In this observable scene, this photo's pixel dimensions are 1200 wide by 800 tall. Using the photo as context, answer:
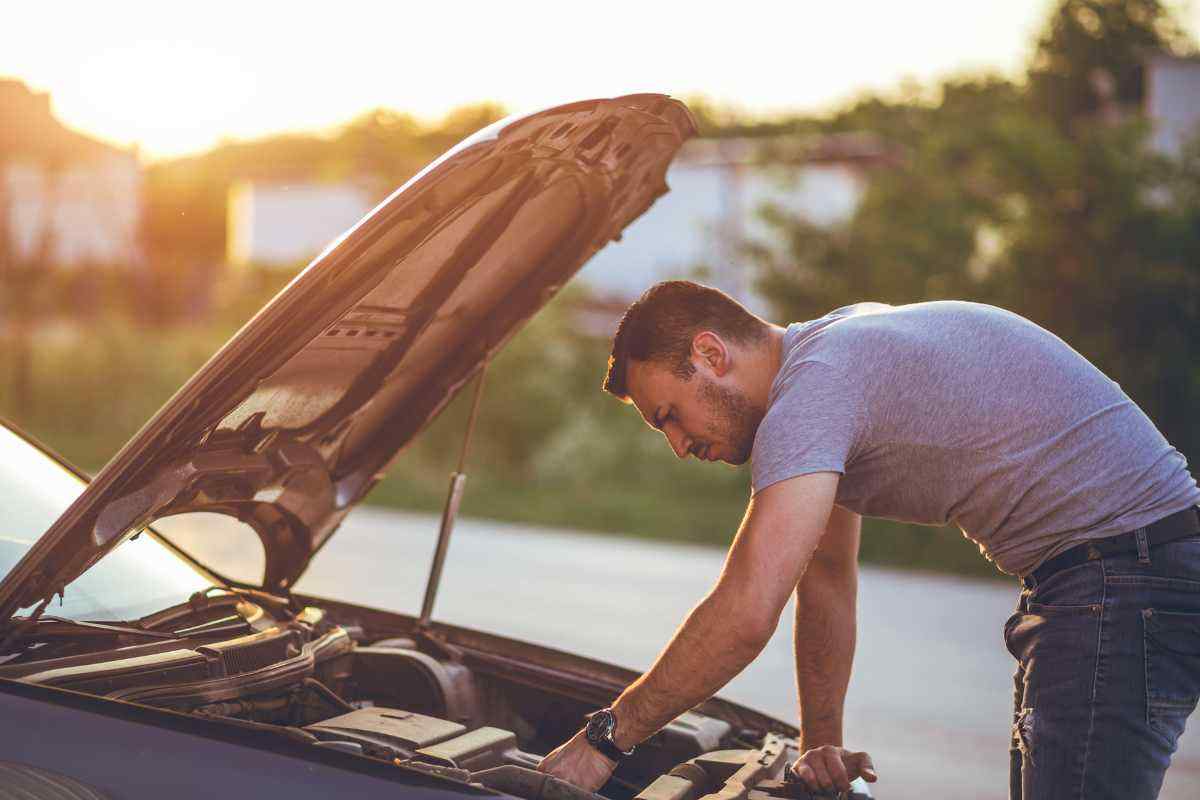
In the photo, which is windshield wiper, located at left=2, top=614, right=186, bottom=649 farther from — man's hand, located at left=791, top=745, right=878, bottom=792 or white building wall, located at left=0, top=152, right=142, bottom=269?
white building wall, located at left=0, top=152, right=142, bottom=269

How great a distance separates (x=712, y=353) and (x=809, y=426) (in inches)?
11.3

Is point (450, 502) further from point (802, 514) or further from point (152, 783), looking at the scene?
point (152, 783)

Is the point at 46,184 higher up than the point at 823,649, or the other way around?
the point at 46,184

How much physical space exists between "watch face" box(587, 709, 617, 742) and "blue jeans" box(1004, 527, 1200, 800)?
78cm

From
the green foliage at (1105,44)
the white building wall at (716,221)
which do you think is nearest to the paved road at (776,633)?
the white building wall at (716,221)

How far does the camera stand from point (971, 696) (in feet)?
26.7

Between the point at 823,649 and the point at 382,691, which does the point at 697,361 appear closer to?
the point at 823,649

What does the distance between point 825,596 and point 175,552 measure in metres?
1.45

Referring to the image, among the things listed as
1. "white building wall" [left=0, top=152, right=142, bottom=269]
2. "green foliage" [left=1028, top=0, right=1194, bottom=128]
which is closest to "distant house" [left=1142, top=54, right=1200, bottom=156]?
"green foliage" [left=1028, top=0, right=1194, bottom=128]

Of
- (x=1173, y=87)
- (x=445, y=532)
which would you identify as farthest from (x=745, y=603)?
(x=1173, y=87)

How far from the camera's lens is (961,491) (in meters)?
2.74

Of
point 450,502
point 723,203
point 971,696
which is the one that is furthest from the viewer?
point 723,203

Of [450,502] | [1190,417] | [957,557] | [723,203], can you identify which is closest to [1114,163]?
[1190,417]

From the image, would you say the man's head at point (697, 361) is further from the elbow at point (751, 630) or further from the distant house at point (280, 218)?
the distant house at point (280, 218)
